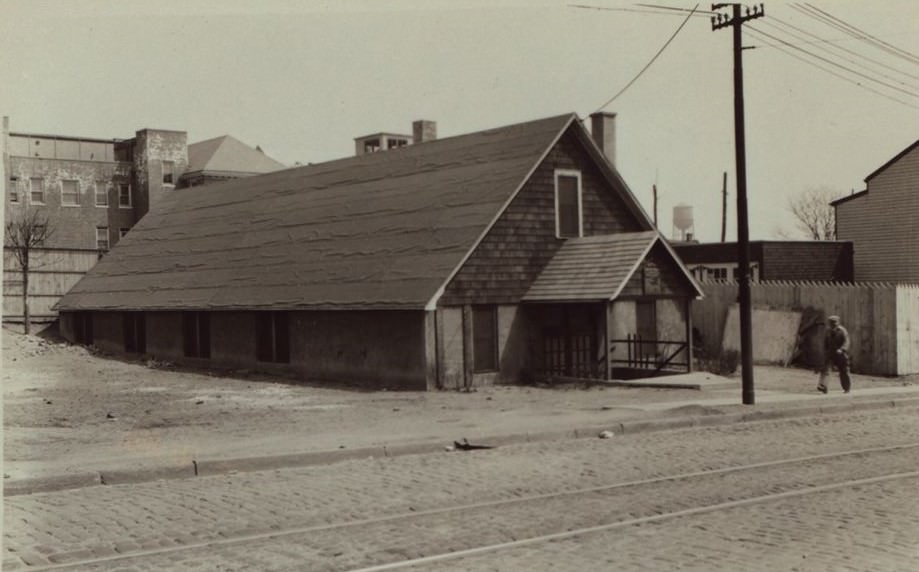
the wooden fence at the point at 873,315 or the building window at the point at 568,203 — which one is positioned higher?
the building window at the point at 568,203

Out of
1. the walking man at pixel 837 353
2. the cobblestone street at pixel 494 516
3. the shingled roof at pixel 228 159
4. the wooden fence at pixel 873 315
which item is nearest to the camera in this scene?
the cobblestone street at pixel 494 516

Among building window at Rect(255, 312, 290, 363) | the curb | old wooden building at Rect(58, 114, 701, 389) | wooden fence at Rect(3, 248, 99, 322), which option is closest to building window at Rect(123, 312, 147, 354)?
old wooden building at Rect(58, 114, 701, 389)

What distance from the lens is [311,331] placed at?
26.6m

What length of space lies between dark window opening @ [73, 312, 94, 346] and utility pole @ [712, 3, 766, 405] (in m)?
28.2

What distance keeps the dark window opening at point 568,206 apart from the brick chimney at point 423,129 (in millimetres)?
12983

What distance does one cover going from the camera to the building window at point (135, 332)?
3522cm

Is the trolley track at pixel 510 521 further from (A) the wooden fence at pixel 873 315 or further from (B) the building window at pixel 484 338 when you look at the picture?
(A) the wooden fence at pixel 873 315

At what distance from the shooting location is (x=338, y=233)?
28.3m

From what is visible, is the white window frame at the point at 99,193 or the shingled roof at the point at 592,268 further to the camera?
the white window frame at the point at 99,193

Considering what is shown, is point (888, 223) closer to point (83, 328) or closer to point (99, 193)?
point (83, 328)

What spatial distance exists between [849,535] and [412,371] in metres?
15.7

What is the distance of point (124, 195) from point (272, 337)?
44586 millimetres

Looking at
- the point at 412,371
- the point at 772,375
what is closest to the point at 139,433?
the point at 412,371

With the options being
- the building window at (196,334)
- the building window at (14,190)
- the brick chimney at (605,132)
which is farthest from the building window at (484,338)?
the building window at (14,190)
